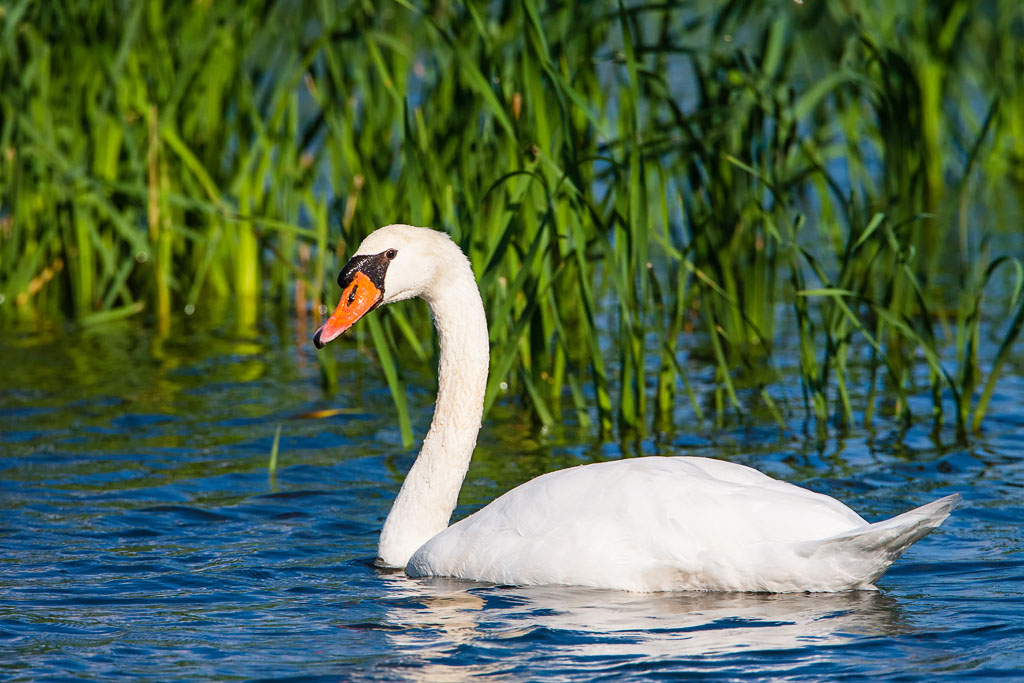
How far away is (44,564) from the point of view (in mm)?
5434

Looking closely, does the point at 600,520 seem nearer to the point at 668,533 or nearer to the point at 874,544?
the point at 668,533

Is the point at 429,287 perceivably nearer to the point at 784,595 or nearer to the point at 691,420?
the point at 784,595

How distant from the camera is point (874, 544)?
4574 mm

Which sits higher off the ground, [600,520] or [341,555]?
[600,520]

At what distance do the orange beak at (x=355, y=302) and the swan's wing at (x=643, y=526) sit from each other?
0.80 meters

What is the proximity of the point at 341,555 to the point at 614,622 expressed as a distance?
1.37 m

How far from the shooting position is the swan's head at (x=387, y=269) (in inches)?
211

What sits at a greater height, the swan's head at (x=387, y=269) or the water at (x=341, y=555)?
the swan's head at (x=387, y=269)

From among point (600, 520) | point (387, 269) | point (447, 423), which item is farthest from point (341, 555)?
point (600, 520)

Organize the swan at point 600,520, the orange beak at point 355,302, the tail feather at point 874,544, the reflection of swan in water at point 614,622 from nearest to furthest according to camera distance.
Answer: the reflection of swan in water at point 614,622, the tail feather at point 874,544, the swan at point 600,520, the orange beak at point 355,302

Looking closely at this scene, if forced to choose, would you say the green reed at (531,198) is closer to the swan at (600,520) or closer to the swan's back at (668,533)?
the swan at (600,520)

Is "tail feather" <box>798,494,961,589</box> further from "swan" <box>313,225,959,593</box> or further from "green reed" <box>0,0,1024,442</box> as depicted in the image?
"green reed" <box>0,0,1024,442</box>

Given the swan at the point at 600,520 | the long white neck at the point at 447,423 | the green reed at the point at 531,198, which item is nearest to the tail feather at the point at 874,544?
the swan at the point at 600,520

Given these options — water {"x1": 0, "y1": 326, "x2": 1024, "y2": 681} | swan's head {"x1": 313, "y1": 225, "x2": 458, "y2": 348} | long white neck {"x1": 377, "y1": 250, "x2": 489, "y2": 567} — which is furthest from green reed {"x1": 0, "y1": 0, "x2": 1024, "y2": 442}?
swan's head {"x1": 313, "y1": 225, "x2": 458, "y2": 348}
